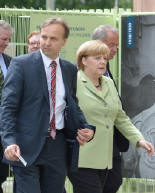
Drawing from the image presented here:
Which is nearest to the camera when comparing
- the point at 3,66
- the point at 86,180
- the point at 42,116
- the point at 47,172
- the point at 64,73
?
the point at 42,116

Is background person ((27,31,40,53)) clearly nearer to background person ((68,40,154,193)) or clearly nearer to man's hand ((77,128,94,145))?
background person ((68,40,154,193))

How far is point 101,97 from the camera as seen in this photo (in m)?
6.64

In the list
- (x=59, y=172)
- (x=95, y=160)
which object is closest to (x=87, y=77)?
(x=95, y=160)

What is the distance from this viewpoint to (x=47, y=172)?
5781 mm

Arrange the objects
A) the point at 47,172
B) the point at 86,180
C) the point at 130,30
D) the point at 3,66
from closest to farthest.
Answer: the point at 47,172 → the point at 86,180 → the point at 3,66 → the point at 130,30

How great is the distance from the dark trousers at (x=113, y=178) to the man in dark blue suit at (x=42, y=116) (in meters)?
1.16

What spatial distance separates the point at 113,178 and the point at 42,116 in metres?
1.58

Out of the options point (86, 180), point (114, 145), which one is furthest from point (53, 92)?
point (114, 145)

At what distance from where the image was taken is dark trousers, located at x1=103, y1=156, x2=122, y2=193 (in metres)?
6.99

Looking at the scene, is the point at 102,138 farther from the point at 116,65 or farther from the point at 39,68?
the point at 116,65

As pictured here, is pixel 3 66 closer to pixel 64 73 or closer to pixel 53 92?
pixel 64 73

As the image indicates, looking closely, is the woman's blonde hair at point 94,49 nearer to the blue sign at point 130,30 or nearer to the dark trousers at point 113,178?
the dark trousers at point 113,178

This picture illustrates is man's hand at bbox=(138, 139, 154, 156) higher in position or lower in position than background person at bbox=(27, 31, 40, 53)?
lower

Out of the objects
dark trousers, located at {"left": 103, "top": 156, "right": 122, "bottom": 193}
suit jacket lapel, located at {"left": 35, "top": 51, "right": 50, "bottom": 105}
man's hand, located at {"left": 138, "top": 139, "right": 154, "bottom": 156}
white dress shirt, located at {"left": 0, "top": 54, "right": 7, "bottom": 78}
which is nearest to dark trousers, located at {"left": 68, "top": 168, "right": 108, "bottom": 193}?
dark trousers, located at {"left": 103, "top": 156, "right": 122, "bottom": 193}
